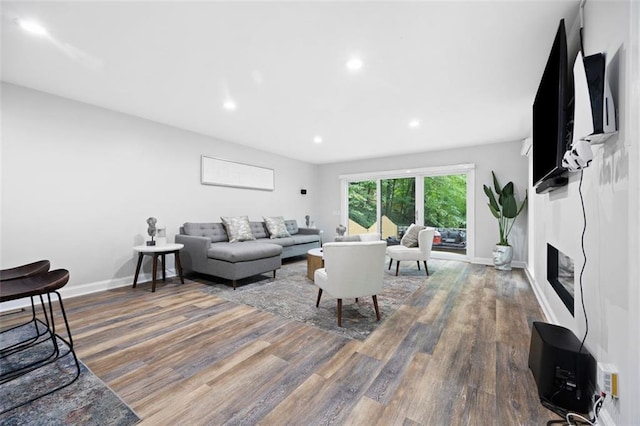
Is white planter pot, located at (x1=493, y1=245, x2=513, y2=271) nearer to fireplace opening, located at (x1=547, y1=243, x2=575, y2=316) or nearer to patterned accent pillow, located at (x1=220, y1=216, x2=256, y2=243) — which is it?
fireplace opening, located at (x1=547, y1=243, x2=575, y2=316)

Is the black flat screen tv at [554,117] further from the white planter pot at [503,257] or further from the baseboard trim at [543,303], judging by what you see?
the white planter pot at [503,257]

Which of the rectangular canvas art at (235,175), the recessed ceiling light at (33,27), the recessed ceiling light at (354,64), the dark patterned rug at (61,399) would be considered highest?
the recessed ceiling light at (33,27)

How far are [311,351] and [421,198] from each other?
15.5 ft

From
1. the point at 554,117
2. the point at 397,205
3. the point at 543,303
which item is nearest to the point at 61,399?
the point at 554,117

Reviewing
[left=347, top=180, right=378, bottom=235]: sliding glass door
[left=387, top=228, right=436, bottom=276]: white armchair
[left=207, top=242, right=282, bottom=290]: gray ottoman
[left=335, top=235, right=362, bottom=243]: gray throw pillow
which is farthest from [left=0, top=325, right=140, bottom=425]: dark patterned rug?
[left=347, top=180, right=378, bottom=235]: sliding glass door

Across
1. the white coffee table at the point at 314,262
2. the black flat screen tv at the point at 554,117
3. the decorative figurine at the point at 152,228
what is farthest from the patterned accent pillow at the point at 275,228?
the black flat screen tv at the point at 554,117

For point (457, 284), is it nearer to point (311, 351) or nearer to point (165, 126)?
point (311, 351)

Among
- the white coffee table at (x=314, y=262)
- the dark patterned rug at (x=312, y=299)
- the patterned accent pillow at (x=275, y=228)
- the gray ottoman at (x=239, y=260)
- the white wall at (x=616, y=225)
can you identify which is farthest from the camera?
the patterned accent pillow at (x=275, y=228)

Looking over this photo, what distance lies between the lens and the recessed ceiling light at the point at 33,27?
1.85 metres

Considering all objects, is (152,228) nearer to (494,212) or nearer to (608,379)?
(608,379)

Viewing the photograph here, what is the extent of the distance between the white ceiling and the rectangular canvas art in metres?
0.98

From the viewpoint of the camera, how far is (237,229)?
4.52m

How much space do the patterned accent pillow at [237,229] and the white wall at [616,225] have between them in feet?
13.7

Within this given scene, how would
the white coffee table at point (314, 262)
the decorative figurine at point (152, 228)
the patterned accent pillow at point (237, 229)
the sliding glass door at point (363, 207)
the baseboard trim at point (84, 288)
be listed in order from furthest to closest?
the sliding glass door at point (363, 207)
the patterned accent pillow at point (237, 229)
the white coffee table at point (314, 262)
the decorative figurine at point (152, 228)
the baseboard trim at point (84, 288)
